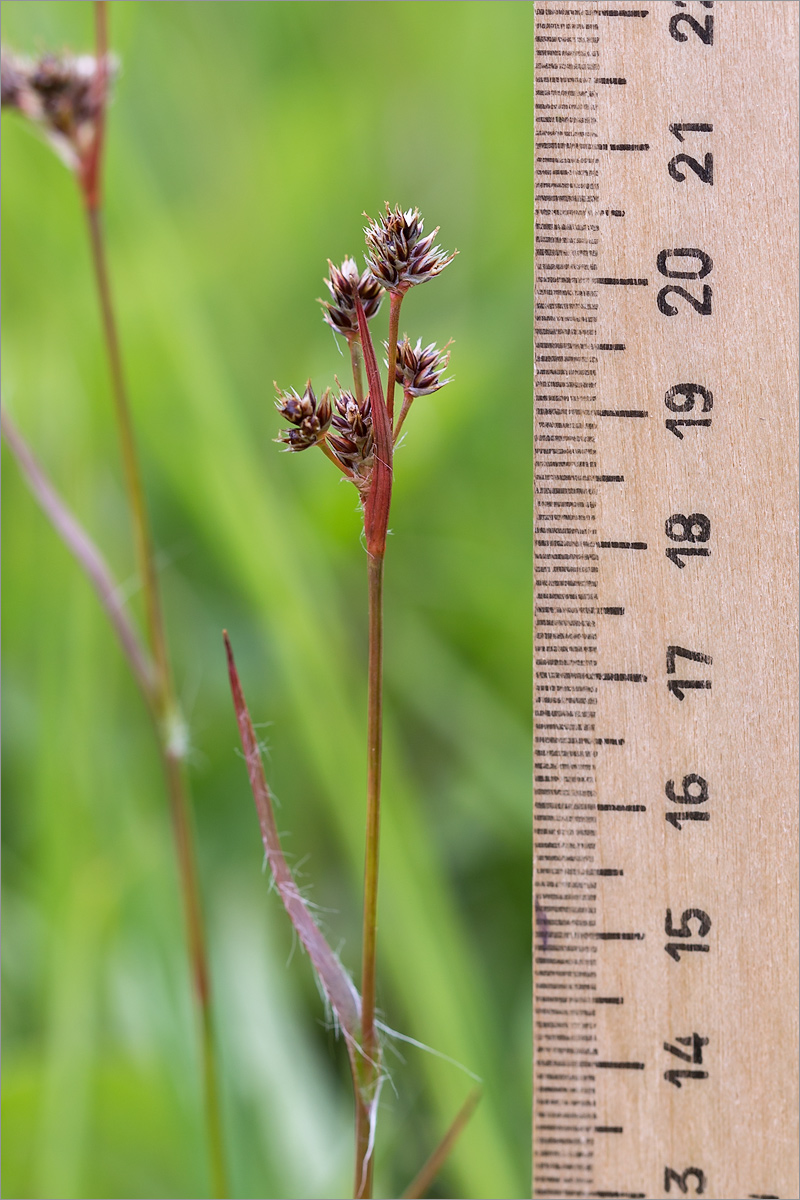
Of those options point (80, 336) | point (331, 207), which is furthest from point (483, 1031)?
point (331, 207)

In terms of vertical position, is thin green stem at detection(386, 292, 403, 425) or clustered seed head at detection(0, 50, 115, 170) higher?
clustered seed head at detection(0, 50, 115, 170)

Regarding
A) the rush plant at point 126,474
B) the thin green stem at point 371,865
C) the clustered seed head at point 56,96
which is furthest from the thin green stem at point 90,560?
the thin green stem at point 371,865

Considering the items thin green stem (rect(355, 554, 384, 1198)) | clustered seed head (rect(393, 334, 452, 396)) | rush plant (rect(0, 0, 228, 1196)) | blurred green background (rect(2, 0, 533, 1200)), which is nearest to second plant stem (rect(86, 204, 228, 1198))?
rush plant (rect(0, 0, 228, 1196))

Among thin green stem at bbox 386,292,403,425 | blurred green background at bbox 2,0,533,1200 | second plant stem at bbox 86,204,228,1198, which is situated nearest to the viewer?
thin green stem at bbox 386,292,403,425

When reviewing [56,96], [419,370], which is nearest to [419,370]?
[419,370]

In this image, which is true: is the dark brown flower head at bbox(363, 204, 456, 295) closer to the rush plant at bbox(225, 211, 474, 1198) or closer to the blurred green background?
the rush plant at bbox(225, 211, 474, 1198)

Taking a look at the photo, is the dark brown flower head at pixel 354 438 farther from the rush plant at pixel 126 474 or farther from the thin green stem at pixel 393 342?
the rush plant at pixel 126 474

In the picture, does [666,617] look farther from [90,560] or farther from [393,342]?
[90,560]
